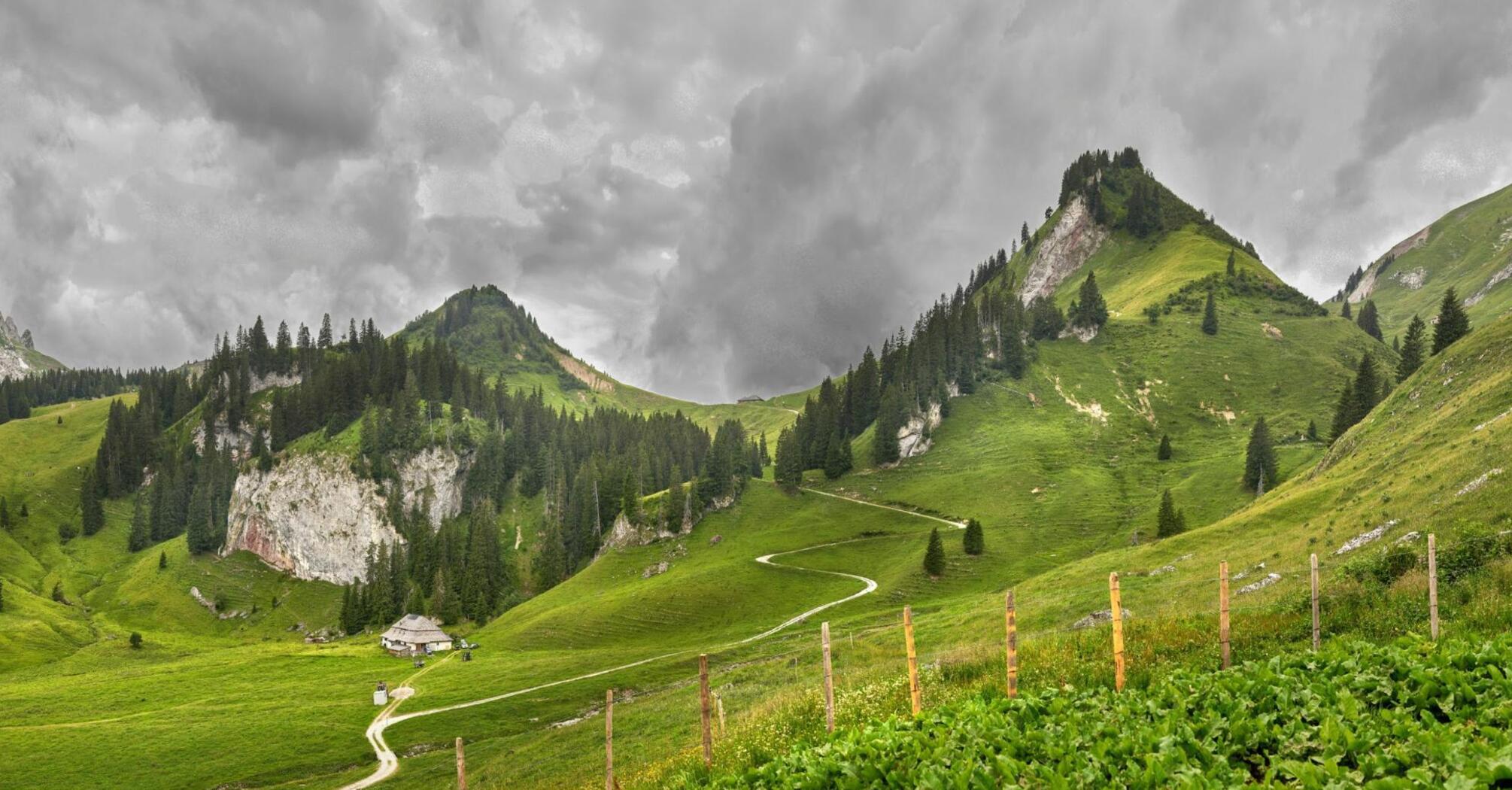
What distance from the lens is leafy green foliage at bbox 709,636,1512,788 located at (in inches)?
320

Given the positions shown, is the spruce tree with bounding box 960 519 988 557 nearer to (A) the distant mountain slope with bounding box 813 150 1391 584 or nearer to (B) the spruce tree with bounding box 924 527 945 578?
(A) the distant mountain slope with bounding box 813 150 1391 584

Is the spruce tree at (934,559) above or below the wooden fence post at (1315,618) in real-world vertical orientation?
below

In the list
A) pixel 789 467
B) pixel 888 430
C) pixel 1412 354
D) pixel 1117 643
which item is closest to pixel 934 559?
pixel 789 467

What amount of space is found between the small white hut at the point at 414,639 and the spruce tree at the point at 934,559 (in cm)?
8308

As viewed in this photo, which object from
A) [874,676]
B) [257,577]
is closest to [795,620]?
[874,676]

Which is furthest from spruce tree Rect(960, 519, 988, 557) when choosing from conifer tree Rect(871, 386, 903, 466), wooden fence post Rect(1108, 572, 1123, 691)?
wooden fence post Rect(1108, 572, 1123, 691)

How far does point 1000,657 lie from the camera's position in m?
21.7

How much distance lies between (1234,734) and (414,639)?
129246mm

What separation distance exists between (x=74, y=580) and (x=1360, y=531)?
27928 centimetres

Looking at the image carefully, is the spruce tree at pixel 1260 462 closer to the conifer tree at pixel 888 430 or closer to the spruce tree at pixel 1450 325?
the spruce tree at pixel 1450 325

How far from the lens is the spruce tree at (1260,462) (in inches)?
4333

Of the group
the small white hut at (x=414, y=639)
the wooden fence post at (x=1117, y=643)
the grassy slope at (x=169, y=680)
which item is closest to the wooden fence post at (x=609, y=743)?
the wooden fence post at (x=1117, y=643)

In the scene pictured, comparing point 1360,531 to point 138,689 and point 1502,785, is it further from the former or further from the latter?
point 138,689

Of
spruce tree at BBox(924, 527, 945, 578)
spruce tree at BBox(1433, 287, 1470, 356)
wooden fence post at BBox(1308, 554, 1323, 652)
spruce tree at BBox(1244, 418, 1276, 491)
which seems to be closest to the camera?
wooden fence post at BBox(1308, 554, 1323, 652)
